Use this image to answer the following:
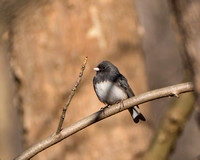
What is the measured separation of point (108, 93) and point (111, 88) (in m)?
0.08

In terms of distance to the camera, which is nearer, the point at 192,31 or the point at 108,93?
the point at 192,31

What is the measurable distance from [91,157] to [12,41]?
184 centimetres

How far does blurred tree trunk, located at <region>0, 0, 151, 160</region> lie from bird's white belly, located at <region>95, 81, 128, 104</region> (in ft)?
2.50

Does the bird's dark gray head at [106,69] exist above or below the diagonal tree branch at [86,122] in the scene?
above

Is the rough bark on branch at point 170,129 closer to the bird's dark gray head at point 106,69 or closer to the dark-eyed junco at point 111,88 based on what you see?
the dark-eyed junco at point 111,88

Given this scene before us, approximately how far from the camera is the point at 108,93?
369 cm

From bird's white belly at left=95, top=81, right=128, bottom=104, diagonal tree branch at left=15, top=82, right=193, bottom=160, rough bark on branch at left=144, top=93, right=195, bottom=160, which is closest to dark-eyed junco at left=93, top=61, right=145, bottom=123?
bird's white belly at left=95, top=81, right=128, bottom=104

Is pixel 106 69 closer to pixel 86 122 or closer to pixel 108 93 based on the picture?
pixel 108 93

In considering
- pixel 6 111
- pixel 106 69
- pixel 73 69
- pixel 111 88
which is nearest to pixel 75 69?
pixel 73 69

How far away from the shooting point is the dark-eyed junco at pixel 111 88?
3701 mm

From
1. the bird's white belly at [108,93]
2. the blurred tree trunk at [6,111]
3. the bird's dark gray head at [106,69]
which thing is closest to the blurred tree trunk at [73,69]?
the bird's dark gray head at [106,69]

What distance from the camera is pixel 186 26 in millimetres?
1556

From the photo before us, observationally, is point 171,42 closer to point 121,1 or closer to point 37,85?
point 121,1

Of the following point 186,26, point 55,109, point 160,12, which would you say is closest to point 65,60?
point 55,109
